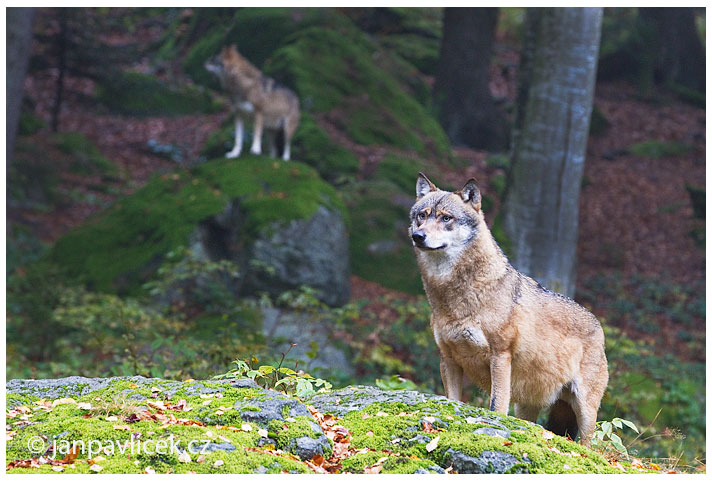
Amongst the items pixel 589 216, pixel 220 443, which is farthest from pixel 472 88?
pixel 220 443

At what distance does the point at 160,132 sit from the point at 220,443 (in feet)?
54.2

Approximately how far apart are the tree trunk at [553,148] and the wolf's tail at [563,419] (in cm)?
594

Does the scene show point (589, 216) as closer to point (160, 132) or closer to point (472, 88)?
point (472, 88)

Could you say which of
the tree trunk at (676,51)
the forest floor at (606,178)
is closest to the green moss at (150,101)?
the forest floor at (606,178)

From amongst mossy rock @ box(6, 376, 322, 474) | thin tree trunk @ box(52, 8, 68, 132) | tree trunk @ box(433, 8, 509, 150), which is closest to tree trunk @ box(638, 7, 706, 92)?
tree trunk @ box(433, 8, 509, 150)

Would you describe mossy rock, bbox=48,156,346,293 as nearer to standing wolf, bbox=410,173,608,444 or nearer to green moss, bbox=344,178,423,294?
green moss, bbox=344,178,423,294

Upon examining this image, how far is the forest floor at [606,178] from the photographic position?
1570cm

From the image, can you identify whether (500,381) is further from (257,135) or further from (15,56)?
(15,56)

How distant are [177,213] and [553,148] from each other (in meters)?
6.11

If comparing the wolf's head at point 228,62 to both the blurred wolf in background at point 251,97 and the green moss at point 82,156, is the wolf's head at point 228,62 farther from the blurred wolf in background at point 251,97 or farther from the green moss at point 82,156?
the green moss at point 82,156

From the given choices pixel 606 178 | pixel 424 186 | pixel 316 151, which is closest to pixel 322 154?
pixel 316 151

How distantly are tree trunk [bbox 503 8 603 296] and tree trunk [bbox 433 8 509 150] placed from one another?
334 inches

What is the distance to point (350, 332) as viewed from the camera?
35.1ft

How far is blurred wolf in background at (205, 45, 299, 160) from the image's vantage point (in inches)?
490
